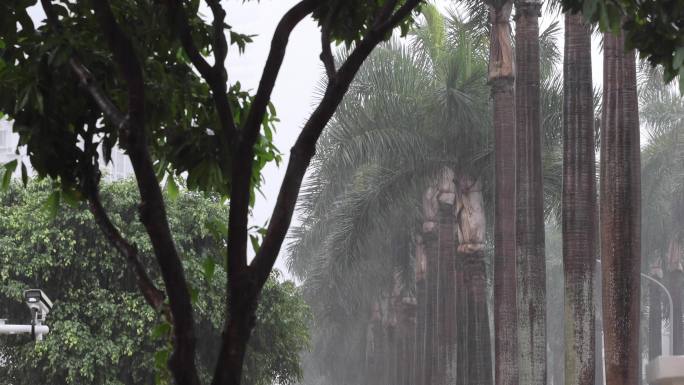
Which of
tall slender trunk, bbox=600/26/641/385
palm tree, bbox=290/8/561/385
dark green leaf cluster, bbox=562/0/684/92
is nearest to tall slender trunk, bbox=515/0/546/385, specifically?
palm tree, bbox=290/8/561/385

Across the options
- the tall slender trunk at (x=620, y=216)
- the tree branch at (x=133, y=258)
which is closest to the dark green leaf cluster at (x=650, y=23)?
the tree branch at (x=133, y=258)

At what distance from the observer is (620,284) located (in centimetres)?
1725

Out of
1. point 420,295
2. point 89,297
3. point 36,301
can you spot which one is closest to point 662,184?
point 420,295

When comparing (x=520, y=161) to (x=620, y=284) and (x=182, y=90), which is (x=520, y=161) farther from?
(x=182, y=90)

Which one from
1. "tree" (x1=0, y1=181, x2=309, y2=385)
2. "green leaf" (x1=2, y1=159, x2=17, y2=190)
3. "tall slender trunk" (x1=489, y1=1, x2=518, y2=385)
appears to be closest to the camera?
"green leaf" (x1=2, y1=159, x2=17, y2=190)

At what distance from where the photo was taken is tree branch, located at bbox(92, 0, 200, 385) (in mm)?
6281

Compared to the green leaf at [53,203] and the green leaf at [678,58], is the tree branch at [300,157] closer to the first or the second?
the green leaf at [53,203]

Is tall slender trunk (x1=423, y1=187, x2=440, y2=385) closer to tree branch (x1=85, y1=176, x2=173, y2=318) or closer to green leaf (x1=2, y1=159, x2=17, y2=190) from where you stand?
tree branch (x1=85, y1=176, x2=173, y2=318)

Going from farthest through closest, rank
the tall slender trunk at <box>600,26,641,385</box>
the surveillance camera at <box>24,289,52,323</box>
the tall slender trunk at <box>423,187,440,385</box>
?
1. the tall slender trunk at <box>423,187,440,385</box>
2. the surveillance camera at <box>24,289,52,323</box>
3. the tall slender trunk at <box>600,26,641,385</box>

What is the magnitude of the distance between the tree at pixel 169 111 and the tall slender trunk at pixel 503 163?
1979 cm

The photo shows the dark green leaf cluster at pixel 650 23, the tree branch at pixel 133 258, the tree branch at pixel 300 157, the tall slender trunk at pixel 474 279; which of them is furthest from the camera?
the tall slender trunk at pixel 474 279

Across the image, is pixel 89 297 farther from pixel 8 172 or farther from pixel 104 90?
pixel 8 172

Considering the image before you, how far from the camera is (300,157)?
6707 mm

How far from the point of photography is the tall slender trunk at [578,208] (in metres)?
19.9
